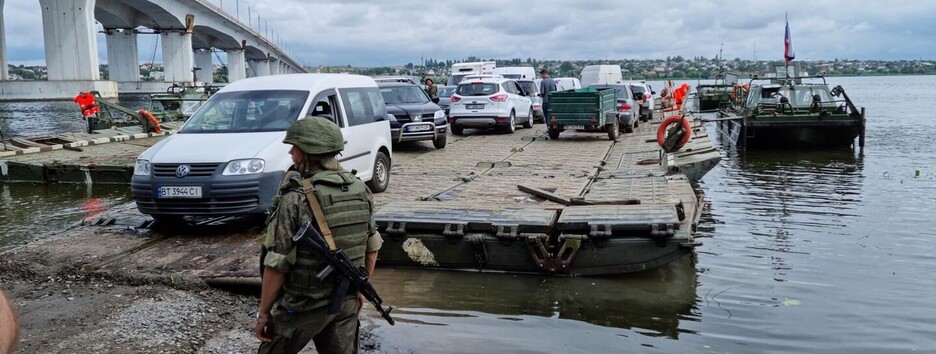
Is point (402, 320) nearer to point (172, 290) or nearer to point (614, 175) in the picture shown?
point (172, 290)

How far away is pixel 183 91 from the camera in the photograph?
27.7m

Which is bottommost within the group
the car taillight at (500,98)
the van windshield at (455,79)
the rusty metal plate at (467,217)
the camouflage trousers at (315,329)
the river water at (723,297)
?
the river water at (723,297)

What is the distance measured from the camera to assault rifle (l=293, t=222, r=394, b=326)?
347cm

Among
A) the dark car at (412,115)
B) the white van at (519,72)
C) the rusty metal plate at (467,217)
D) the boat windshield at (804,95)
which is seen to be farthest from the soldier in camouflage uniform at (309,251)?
the white van at (519,72)

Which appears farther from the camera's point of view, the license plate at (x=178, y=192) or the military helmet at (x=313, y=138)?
the license plate at (x=178, y=192)

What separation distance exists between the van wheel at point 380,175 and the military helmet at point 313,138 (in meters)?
7.04

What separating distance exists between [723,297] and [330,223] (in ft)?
16.5

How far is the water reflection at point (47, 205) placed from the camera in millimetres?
10836

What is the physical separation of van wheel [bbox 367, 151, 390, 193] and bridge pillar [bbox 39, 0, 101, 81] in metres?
43.3

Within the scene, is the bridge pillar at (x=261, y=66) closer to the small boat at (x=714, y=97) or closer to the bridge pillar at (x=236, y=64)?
the bridge pillar at (x=236, y=64)

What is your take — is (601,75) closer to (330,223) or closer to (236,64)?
(330,223)

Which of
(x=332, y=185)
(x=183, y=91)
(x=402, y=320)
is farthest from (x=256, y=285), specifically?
(x=183, y=91)

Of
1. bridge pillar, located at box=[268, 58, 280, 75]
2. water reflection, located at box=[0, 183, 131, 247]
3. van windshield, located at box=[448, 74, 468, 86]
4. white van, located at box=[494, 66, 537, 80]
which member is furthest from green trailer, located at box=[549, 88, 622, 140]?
bridge pillar, located at box=[268, 58, 280, 75]

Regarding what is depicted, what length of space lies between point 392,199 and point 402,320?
162 inches
